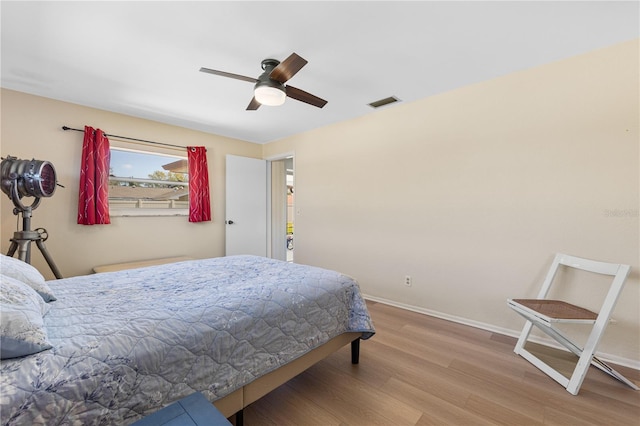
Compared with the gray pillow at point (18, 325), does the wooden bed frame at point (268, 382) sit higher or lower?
lower

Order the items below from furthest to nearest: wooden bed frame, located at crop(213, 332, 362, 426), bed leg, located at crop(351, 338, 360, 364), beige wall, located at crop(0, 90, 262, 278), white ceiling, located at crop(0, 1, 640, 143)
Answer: beige wall, located at crop(0, 90, 262, 278), bed leg, located at crop(351, 338, 360, 364), white ceiling, located at crop(0, 1, 640, 143), wooden bed frame, located at crop(213, 332, 362, 426)

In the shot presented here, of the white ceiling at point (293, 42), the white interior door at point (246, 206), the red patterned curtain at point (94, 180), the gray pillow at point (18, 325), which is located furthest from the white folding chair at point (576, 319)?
the red patterned curtain at point (94, 180)

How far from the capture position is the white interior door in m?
4.32

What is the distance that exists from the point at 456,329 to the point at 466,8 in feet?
8.38

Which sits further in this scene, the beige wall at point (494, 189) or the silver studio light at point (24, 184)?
the silver studio light at point (24, 184)

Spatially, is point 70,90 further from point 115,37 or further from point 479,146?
point 479,146

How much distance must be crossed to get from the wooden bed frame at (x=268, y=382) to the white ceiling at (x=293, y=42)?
6.90ft

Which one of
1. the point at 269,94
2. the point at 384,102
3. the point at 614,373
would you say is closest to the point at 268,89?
the point at 269,94

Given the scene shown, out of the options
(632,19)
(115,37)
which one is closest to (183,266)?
(115,37)

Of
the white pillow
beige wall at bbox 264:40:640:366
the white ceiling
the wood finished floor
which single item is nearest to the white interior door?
beige wall at bbox 264:40:640:366

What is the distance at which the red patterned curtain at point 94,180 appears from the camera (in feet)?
9.87

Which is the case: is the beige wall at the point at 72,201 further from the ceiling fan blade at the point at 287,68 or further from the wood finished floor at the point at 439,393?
the wood finished floor at the point at 439,393

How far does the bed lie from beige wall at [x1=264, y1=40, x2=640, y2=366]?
1405 mm

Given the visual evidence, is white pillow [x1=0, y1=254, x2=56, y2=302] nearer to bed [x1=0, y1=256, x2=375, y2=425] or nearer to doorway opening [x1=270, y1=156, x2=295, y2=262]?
bed [x1=0, y1=256, x2=375, y2=425]
